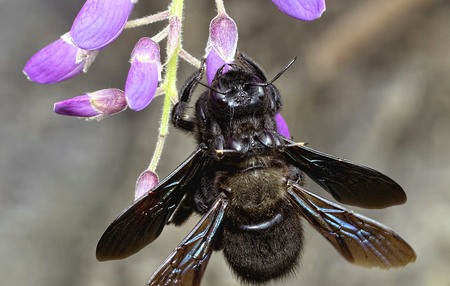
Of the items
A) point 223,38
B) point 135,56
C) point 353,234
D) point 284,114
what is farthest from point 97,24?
point 284,114

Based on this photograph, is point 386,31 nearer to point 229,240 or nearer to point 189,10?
point 189,10

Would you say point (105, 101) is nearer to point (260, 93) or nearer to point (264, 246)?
point (260, 93)

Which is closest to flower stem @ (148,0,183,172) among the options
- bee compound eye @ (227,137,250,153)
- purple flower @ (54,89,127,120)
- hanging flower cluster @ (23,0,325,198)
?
hanging flower cluster @ (23,0,325,198)

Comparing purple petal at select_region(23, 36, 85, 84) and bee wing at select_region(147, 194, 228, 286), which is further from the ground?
purple petal at select_region(23, 36, 85, 84)

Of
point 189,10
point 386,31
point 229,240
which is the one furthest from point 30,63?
point 386,31

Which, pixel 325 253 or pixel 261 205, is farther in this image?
pixel 325 253

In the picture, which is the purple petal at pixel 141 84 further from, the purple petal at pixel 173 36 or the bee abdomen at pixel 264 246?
the bee abdomen at pixel 264 246

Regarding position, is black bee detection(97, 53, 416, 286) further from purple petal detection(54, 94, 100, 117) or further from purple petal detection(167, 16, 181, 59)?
purple petal detection(54, 94, 100, 117)
